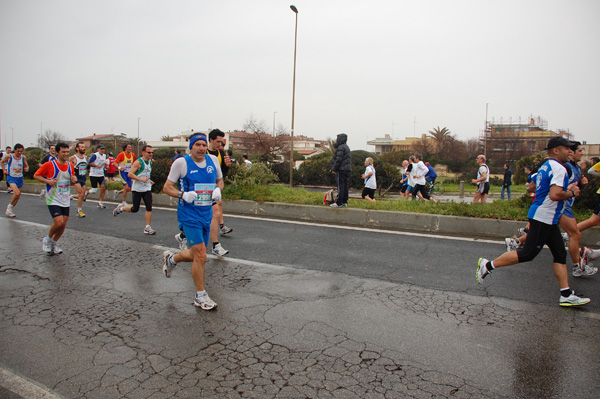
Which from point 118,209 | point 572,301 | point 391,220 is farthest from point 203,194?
point 118,209

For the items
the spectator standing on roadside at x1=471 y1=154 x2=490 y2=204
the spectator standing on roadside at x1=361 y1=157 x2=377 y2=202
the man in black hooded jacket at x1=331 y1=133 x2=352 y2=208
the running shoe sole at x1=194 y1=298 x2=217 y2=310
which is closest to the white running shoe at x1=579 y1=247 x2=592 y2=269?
the running shoe sole at x1=194 y1=298 x2=217 y2=310

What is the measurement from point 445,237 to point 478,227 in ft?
2.72

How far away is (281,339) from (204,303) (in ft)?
3.62

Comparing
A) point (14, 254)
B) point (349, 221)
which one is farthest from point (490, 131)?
point (14, 254)

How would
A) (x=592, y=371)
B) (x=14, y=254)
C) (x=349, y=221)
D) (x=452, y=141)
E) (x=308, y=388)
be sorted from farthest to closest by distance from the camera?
(x=452, y=141) → (x=349, y=221) → (x=14, y=254) → (x=592, y=371) → (x=308, y=388)

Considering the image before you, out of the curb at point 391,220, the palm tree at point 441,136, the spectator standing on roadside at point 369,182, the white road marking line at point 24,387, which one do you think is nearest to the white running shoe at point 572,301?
the curb at point 391,220

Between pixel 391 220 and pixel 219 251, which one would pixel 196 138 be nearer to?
pixel 219 251

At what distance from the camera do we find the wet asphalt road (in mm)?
3234

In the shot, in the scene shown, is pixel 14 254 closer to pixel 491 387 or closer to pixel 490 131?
pixel 491 387

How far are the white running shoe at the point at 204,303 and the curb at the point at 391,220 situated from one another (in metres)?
5.57

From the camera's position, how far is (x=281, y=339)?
3.93 meters

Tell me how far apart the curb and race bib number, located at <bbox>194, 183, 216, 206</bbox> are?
5368 mm

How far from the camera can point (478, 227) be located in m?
8.76

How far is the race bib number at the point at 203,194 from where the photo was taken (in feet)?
15.9
